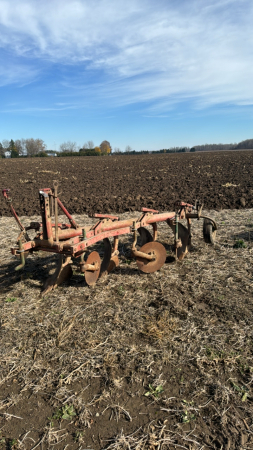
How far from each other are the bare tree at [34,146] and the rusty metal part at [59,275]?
11681 cm

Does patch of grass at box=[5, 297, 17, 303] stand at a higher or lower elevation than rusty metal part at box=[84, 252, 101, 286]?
lower

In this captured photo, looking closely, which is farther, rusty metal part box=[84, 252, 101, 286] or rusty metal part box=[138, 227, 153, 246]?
rusty metal part box=[138, 227, 153, 246]

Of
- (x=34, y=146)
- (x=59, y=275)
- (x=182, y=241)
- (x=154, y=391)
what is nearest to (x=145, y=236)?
(x=182, y=241)

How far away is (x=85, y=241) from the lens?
445cm

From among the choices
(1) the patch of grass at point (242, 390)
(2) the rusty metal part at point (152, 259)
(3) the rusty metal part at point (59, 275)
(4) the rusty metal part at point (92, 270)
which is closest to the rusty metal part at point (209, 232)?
(2) the rusty metal part at point (152, 259)

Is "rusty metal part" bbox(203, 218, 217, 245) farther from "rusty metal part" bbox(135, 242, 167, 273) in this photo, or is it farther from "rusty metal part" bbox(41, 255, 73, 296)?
"rusty metal part" bbox(41, 255, 73, 296)

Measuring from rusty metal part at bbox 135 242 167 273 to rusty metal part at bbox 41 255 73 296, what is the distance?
1287 millimetres

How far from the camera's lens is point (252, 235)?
7285mm

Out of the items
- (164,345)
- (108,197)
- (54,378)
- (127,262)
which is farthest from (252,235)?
(108,197)

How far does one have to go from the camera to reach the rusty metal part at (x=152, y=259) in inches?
212

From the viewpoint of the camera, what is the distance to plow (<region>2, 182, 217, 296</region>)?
4332 millimetres

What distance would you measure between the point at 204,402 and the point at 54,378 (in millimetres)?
1520

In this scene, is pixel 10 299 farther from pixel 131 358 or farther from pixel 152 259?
pixel 152 259

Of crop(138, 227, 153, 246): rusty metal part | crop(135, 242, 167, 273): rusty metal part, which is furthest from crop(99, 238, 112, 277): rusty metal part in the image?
crop(138, 227, 153, 246): rusty metal part
